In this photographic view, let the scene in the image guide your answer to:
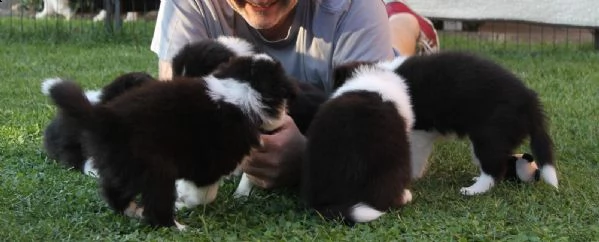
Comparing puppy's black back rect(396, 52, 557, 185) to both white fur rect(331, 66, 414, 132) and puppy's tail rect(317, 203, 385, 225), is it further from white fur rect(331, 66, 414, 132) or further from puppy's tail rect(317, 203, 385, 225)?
puppy's tail rect(317, 203, 385, 225)

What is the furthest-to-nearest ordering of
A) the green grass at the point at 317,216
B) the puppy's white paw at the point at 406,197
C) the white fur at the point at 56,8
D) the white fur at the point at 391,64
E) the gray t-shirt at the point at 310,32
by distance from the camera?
the white fur at the point at 56,8, the gray t-shirt at the point at 310,32, the white fur at the point at 391,64, the puppy's white paw at the point at 406,197, the green grass at the point at 317,216

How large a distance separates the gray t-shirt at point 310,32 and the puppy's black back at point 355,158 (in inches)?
33.1

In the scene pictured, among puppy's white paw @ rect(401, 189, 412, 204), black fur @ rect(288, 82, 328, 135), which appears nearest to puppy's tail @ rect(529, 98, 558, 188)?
puppy's white paw @ rect(401, 189, 412, 204)

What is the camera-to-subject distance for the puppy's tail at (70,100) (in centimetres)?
A: 287

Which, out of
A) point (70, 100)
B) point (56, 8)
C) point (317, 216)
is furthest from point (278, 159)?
point (56, 8)

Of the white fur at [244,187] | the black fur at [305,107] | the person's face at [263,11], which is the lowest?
the white fur at [244,187]

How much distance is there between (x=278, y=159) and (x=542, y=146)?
3.70ft

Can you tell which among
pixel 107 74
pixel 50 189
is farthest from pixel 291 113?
pixel 107 74

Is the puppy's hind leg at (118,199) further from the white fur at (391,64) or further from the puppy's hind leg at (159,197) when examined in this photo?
the white fur at (391,64)

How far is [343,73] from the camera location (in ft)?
12.0

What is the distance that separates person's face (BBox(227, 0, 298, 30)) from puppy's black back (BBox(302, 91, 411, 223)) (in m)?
0.78

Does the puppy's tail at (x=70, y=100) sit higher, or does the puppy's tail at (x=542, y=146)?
the puppy's tail at (x=70, y=100)

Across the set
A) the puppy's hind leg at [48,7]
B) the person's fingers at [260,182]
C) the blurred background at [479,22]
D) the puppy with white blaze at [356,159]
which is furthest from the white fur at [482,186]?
the puppy's hind leg at [48,7]

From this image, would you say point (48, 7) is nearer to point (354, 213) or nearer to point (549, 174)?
point (549, 174)
